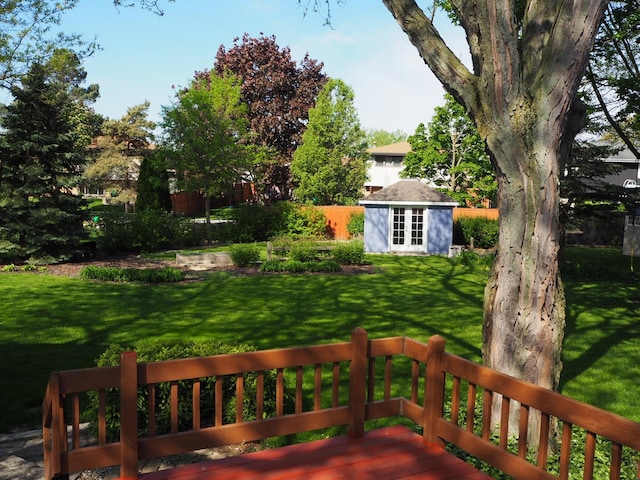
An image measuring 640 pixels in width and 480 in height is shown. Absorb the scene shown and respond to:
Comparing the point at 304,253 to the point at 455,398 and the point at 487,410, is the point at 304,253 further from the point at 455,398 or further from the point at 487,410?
the point at 487,410

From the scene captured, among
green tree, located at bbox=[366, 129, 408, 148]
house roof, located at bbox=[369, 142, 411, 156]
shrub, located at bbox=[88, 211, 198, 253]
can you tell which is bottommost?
shrub, located at bbox=[88, 211, 198, 253]

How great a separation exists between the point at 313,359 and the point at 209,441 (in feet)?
3.33

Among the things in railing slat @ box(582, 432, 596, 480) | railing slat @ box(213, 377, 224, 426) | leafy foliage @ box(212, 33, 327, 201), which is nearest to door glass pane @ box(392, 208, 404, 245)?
leafy foliage @ box(212, 33, 327, 201)

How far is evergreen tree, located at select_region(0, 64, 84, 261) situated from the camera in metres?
18.8

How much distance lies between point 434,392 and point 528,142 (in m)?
2.43

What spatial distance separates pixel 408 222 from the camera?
2602 centimetres

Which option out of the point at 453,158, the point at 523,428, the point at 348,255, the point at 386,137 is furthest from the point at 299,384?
the point at 386,137

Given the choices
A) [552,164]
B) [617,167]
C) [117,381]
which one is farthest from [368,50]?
[617,167]

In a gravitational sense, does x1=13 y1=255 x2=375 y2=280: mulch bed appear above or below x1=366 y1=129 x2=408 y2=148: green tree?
below

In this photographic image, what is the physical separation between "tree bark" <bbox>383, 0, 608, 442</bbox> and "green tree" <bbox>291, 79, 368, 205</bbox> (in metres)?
32.6

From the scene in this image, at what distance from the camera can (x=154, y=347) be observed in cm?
625

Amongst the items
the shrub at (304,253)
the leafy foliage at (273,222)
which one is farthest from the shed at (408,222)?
the shrub at (304,253)

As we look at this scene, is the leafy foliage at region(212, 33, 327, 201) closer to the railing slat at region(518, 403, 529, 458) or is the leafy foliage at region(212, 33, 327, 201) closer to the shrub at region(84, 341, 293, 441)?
the shrub at region(84, 341, 293, 441)

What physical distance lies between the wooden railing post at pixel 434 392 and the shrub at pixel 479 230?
24.5 meters
